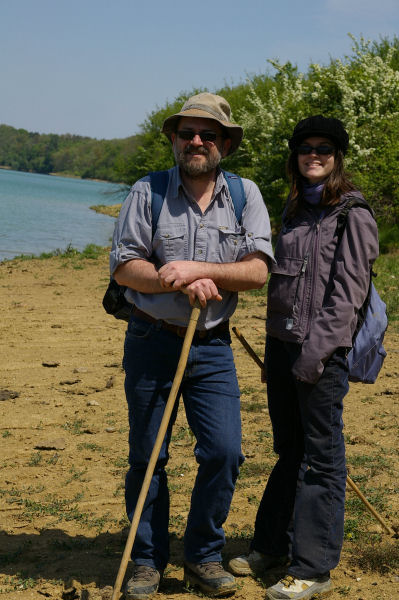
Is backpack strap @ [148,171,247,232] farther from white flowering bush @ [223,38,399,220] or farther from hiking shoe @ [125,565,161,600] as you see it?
white flowering bush @ [223,38,399,220]

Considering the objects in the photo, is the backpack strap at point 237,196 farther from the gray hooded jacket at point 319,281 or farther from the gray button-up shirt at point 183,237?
the gray hooded jacket at point 319,281

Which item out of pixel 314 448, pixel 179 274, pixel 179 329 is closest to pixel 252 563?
pixel 314 448

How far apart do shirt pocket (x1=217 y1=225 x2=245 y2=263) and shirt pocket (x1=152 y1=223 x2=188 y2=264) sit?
168mm

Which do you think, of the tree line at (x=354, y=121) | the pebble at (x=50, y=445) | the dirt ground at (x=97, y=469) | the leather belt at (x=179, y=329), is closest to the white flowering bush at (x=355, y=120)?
the tree line at (x=354, y=121)

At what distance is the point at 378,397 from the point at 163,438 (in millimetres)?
4054

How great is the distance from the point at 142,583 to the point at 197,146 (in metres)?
2.09

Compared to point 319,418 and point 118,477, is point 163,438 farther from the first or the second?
point 118,477

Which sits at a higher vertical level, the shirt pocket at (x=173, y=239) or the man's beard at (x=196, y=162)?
A: the man's beard at (x=196, y=162)

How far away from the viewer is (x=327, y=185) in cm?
355

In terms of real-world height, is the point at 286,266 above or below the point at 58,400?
above

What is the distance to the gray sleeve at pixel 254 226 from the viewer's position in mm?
3564

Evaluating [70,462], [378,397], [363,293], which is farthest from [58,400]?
[363,293]

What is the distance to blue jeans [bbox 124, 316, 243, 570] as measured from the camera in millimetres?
3559

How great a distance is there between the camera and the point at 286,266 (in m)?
3.60
